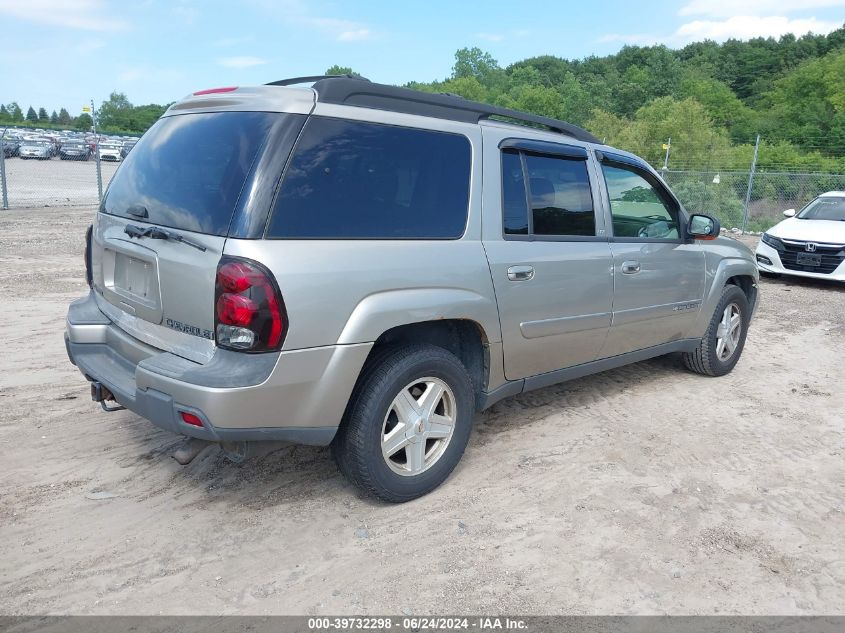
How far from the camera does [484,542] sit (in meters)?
3.10

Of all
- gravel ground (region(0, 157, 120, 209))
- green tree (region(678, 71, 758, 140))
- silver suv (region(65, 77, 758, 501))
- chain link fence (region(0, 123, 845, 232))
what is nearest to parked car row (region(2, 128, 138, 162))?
gravel ground (region(0, 157, 120, 209))

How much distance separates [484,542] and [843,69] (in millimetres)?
72391

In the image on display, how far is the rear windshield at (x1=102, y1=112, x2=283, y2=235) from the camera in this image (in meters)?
2.84

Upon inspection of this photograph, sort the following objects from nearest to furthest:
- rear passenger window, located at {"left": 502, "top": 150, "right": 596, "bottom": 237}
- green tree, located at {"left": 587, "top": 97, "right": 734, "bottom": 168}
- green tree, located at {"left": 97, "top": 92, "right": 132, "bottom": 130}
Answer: rear passenger window, located at {"left": 502, "top": 150, "right": 596, "bottom": 237} < green tree, located at {"left": 587, "top": 97, "right": 734, "bottom": 168} < green tree, located at {"left": 97, "top": 92, "right": 132, "bottom": 130}

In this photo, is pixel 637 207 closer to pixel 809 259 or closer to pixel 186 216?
pixel 186 216

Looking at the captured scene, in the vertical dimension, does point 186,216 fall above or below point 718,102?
below

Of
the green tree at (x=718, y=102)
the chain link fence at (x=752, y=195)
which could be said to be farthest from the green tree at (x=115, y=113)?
the chain link fence at (x=752, y=195)

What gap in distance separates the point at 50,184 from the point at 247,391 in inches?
1090

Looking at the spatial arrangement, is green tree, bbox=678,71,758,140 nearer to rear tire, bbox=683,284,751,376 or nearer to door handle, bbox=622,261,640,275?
rear tire, bbox=683,284,751,376

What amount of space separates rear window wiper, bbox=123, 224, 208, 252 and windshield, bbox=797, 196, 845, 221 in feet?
38.9

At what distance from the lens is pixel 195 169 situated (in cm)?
304

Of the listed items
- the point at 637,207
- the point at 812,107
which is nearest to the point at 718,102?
the point at 812,107

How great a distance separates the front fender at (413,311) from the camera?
9.64 feet

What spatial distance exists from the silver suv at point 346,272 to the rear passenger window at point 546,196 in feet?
0.05
